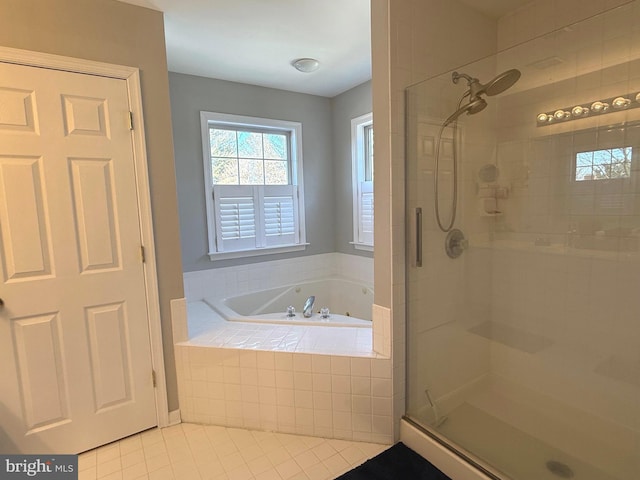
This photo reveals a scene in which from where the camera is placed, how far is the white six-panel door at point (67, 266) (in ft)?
5.14

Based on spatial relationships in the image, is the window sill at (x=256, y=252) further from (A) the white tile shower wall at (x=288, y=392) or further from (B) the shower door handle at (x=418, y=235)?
(B) the shower door handle at (x=418, y=235)

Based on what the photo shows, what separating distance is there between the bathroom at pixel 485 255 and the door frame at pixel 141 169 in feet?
0.13

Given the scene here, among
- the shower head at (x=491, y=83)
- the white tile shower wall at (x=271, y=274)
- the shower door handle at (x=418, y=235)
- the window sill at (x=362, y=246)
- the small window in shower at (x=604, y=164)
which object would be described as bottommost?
the white tile shower wall at (x=271, y=274)

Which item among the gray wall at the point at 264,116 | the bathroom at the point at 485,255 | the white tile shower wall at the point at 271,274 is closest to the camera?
the bathroom at the point at 485,255

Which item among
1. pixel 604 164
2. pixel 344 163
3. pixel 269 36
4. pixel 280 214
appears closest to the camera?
pixel 604 164

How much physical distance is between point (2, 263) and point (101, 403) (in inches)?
34.7

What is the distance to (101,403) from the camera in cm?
182

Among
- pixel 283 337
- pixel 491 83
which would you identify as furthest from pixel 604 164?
pixel 283 337

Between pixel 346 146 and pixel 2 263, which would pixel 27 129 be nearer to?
pixel 2 263

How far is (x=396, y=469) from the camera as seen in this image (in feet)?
5.33

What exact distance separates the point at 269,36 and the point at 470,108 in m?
1.35

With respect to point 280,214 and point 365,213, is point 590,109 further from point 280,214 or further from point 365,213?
point 280,214

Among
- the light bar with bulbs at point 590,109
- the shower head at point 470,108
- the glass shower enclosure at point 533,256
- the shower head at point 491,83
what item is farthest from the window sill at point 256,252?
the light bar with bulbs at point 590,109

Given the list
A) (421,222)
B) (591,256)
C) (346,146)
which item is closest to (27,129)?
(421,222)
